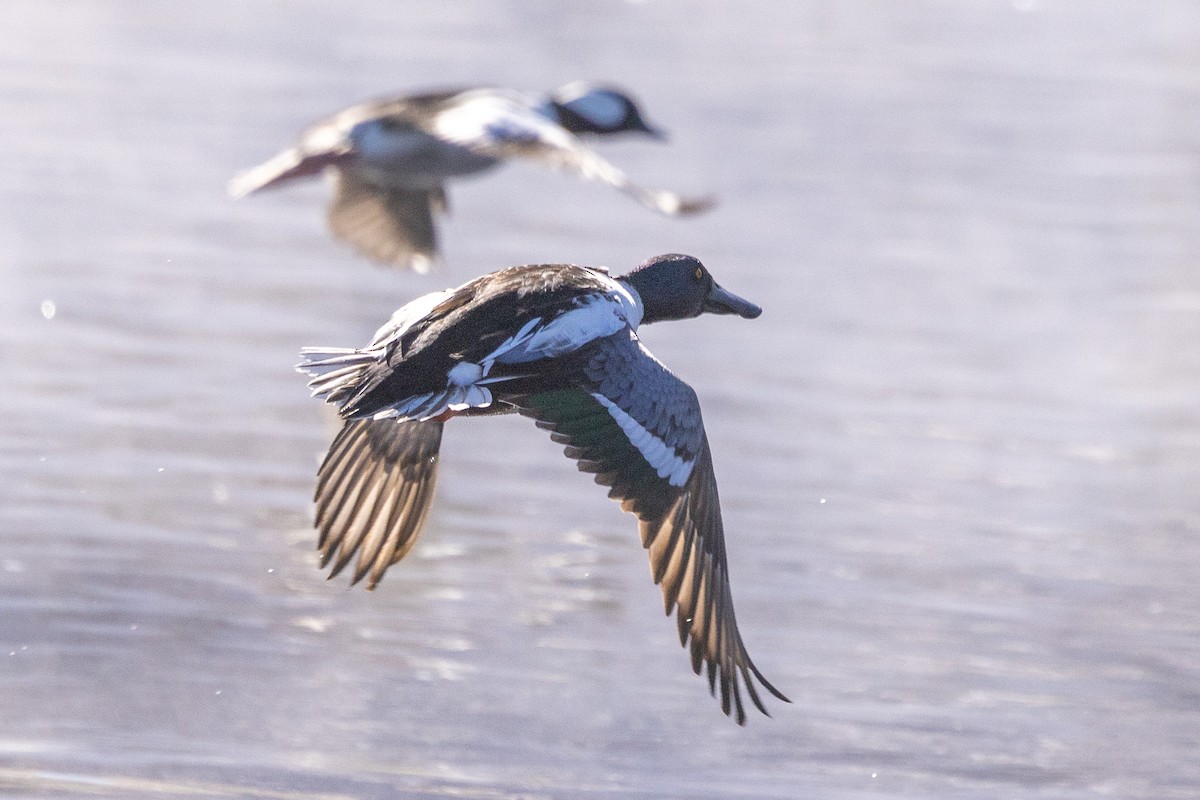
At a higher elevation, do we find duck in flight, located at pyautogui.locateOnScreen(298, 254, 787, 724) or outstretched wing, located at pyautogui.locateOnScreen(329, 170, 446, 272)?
duck in flight, located at pyautogui.locateOnScreen(298, 254, 787, 724)

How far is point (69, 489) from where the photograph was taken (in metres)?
6.66

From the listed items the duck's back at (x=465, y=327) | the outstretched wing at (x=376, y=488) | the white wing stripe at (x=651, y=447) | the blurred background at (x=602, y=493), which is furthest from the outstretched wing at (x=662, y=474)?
the outstretched wing at (x=376, y=488)

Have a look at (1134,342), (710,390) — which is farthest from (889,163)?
(710,390)

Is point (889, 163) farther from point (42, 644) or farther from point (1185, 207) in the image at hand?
point (42, 644)

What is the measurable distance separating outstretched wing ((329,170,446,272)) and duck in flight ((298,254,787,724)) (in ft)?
11.5

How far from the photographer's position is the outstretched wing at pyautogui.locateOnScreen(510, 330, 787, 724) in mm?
4598

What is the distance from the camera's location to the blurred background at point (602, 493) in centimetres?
514

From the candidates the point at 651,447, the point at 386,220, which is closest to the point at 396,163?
the point at 386,220

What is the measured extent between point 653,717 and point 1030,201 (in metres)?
7.72

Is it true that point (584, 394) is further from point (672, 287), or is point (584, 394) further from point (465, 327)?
point (672, 287)

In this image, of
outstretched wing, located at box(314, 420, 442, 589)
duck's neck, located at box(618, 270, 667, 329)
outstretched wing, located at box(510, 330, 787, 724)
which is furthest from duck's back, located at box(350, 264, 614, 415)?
duck's neck, located at box(618, 270, 667, 329)

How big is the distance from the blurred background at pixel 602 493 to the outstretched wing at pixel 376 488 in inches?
13.6

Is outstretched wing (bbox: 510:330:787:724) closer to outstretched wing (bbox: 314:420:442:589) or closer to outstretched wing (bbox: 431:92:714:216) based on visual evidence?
outstretched wing (bbox: 314:420:442:589)

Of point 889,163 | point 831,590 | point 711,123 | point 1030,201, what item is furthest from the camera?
point 711,123
